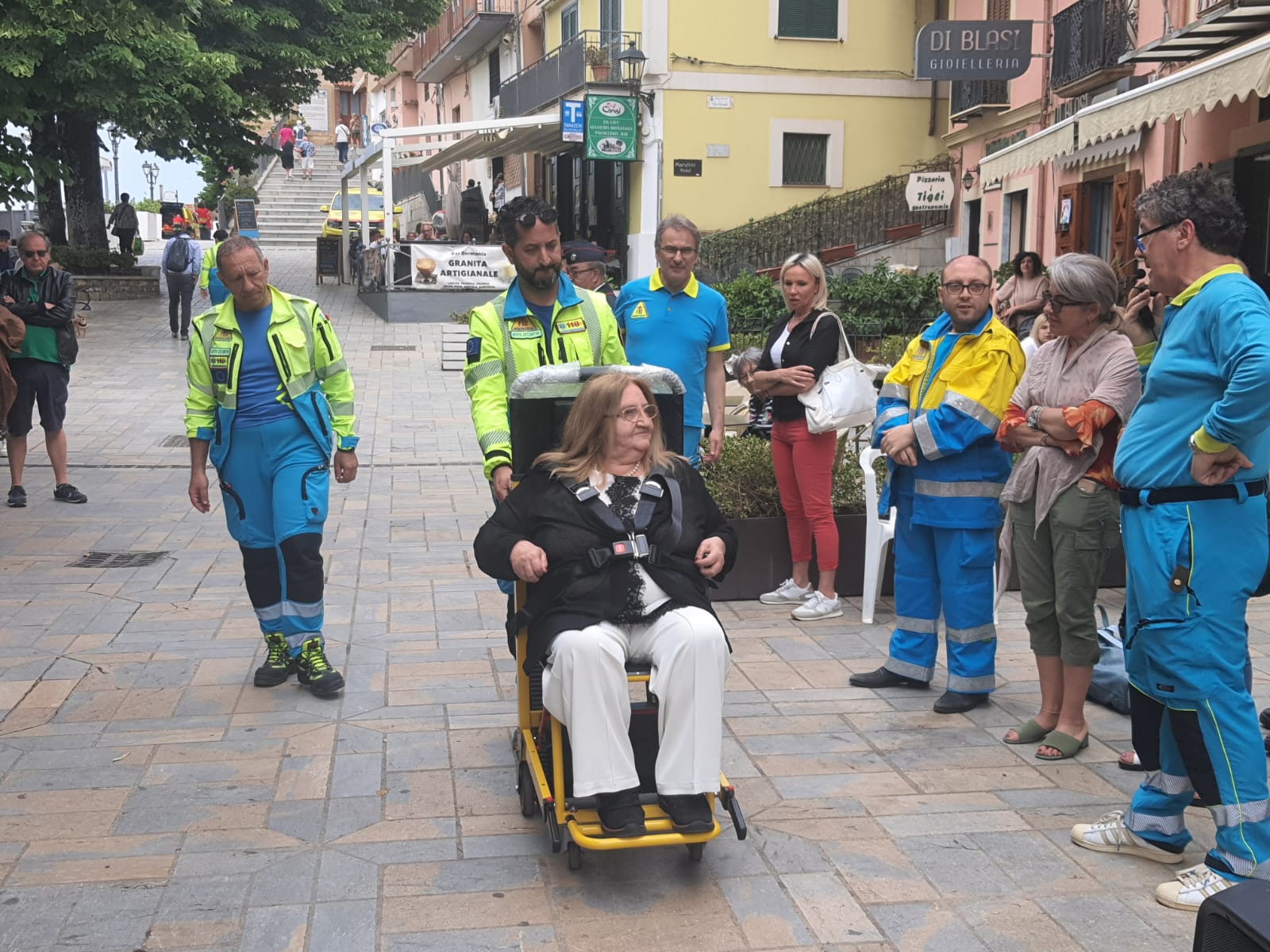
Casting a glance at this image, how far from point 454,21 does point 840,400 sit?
126 ft

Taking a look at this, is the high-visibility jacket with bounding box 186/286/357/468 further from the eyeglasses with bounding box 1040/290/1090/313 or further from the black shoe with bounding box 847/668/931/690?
the eyeglasses with bounding box 1040/290/1090/313

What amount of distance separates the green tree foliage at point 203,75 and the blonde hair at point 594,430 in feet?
23.9

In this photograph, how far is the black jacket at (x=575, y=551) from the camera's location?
391cm

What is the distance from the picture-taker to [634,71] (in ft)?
88.0

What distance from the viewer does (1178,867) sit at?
3926mm

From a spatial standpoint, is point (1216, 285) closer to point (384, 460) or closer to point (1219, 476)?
point (1219, 476)

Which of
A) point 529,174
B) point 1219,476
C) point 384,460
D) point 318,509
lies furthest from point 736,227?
point 1219,476

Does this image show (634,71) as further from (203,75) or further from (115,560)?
(115,560)

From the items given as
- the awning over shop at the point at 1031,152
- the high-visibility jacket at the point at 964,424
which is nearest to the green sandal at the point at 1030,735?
the high-visibility jacket at the point at 964,424

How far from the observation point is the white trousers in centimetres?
367

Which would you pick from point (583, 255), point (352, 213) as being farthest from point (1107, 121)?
point (352, 213)

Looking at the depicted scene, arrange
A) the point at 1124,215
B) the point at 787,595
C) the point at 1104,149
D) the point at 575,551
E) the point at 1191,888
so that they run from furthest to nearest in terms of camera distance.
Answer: the point at 1124,215
the point at 1104,149
the point at 787,595
the point at 575,551
the point at 1191,888

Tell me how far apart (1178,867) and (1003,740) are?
1.13 metres

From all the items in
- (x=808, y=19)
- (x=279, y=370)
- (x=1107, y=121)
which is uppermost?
(x=808, y=19)
